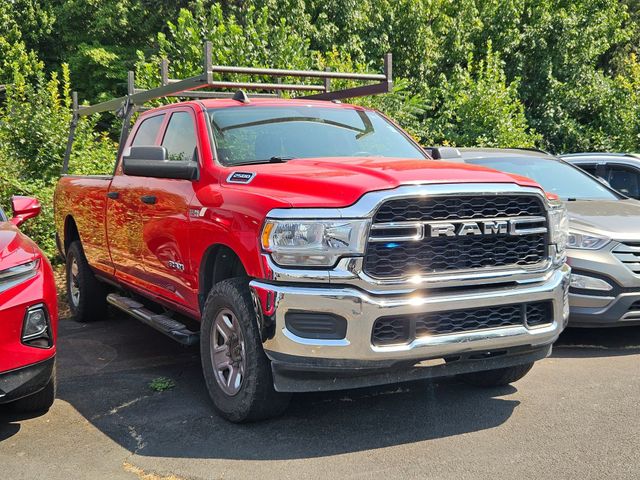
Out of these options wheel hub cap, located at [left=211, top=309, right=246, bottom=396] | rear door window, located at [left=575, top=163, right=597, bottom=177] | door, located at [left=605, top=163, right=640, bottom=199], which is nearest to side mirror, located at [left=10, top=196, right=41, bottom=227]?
wheel hub cap, located at [left=211, top=309, right=246, bottom=396]

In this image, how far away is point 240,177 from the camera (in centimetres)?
441

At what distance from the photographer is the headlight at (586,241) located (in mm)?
5945

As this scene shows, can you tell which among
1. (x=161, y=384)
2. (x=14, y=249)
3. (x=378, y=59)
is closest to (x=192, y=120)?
(x=14, y=249)

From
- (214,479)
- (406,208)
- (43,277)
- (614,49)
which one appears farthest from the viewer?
(614,49)

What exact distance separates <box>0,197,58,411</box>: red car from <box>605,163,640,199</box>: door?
696 cm

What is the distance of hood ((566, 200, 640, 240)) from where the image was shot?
5.98 metres

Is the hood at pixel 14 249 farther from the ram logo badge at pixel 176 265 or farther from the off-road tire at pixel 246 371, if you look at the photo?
the off-road tire at pixel 246 371

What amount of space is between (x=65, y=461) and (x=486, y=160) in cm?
551

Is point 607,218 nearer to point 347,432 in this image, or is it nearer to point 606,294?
point 606,294

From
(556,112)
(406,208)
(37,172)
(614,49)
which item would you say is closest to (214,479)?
(406,208)

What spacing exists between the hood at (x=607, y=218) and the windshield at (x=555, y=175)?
377 millimetres

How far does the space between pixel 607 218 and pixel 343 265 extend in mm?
3609

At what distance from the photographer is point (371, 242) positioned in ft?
12.1

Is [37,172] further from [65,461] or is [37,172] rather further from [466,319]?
[466,319]
